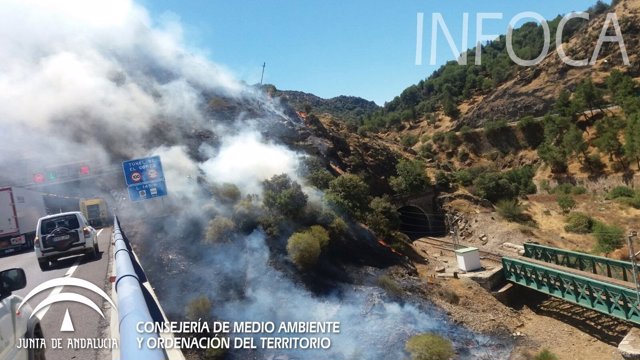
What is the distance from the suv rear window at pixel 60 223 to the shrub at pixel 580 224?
131 ft

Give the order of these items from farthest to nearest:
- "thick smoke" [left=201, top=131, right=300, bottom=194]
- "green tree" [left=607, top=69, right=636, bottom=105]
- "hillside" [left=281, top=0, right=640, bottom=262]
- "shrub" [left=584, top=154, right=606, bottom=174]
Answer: "green tree" [left=607, top=69, right=636, bottom=105], "shrub" [left=584, top=154, right=606, bottom=174], "hillside" [left=281, top=0, right=640, bottom=262], "thick smoke" [left=201, top=131, right=300, bottom=194]

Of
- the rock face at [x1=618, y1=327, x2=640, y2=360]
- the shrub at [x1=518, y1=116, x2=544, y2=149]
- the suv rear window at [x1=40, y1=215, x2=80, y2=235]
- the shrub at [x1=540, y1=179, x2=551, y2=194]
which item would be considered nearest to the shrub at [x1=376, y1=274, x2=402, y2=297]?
the rock face at [x1=618, y1=327, x2=640, y2=360]

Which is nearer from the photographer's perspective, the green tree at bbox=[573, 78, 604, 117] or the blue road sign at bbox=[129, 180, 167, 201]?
the blue road sign at bbox=[129, 180, 167, 201]

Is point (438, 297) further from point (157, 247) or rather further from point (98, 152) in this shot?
point (98, 152)

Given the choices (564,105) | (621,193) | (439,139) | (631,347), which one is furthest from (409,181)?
(439,139)

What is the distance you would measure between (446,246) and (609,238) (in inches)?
499

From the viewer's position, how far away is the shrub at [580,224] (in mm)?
39275

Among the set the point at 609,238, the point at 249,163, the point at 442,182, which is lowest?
the point at 609,238

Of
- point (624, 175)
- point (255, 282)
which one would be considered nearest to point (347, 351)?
point (255, 282)

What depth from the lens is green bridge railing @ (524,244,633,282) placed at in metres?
25.0

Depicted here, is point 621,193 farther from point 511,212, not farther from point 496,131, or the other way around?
point 496,131

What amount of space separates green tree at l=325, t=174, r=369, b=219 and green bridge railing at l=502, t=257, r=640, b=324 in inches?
456

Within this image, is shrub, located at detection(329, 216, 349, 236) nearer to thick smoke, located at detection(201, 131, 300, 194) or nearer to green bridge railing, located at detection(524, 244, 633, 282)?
thick smoke, located at detection(201, 131, 300, 194)

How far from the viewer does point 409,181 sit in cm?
4647
